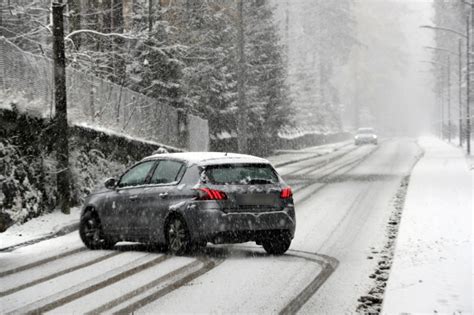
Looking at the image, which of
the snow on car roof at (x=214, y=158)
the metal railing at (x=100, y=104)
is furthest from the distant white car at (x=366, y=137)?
the snow on car roof at (x=214, y=158)

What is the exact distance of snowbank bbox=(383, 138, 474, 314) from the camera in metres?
8.89

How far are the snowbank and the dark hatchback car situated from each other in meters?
1.88

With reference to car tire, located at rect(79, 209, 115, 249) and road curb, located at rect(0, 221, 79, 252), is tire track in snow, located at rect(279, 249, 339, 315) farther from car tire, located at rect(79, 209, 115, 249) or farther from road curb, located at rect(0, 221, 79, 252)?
road curb, located at rect(0, 221, 79, 252)

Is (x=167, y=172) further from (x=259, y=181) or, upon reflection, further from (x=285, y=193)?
(x=285, y=193)

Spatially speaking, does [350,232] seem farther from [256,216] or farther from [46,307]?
[46,307]

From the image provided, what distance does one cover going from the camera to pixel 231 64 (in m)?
47.1

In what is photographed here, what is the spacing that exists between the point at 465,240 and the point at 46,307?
703 centimetres

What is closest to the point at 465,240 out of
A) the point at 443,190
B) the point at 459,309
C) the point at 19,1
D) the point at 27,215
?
the point at 459,309

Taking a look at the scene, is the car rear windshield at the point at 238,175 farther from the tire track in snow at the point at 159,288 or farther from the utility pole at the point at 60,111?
the utility pole at the point at 60,111

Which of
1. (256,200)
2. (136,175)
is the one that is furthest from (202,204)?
(136,175)

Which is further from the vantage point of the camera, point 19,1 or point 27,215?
point 19,1

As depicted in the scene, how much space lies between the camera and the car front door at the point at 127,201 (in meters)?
13.8

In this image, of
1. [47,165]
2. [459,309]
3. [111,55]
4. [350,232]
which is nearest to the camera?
[459,309]

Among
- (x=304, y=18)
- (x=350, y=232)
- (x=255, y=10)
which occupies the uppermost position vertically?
(x=304, y=18)
